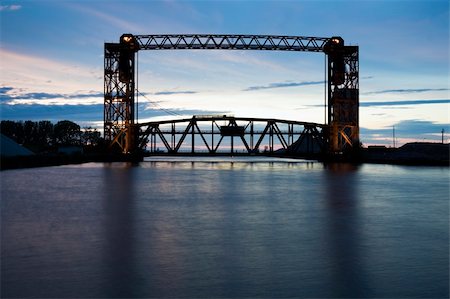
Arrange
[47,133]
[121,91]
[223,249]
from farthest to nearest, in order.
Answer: [47,133], [121,91], [223,249]

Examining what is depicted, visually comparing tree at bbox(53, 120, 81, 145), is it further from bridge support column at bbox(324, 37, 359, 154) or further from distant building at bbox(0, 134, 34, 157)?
bridge support column at bbox(324, 37, 359, 154)

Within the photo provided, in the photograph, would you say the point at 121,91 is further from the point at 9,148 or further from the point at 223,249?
the point at 223,249

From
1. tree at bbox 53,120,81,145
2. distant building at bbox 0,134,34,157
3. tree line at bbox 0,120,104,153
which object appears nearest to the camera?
distant building at bbox 0,134,34,157

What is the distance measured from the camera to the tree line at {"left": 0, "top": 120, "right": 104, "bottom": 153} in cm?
14862

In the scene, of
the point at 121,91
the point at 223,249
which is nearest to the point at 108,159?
the point at 121,91

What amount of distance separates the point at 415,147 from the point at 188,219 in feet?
397

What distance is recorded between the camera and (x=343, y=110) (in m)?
71.9

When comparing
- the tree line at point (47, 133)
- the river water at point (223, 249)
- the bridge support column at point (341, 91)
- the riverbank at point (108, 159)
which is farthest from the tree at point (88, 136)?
the river water at point (223, 249)

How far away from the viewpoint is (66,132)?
160 metres

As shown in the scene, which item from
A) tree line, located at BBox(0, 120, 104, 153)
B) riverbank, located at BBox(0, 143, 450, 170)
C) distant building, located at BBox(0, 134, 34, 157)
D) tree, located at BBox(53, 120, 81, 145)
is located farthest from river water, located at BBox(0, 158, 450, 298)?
tree, located at BBox(53, 120, 81, 145)

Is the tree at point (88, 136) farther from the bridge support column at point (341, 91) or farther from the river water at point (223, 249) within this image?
the river water at point (223, 249)

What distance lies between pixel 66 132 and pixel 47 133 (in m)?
6.10

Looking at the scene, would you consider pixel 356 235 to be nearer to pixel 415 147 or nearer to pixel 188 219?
pixel 188 219

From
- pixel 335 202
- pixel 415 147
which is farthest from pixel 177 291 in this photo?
pixel 415 147
